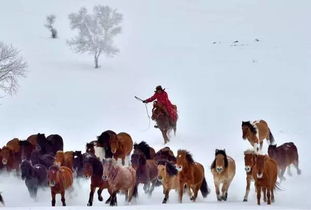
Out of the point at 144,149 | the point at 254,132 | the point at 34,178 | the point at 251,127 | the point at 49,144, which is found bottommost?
the point at 34,178

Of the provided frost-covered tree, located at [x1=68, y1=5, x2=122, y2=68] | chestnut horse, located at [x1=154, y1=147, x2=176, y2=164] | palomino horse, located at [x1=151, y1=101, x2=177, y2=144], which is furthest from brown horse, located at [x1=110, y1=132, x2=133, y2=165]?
frost-covered tree, located at [x1=68, y1=5, x2=122, y2=68]

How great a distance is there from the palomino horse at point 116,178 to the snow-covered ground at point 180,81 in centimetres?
44

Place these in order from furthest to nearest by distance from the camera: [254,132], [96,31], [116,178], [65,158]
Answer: [96,31] < [254,132] < [65,158] < [116,178]

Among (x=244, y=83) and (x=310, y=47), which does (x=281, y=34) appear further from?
(x=244, y=83)

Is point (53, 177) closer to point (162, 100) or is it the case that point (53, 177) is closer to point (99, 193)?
point (99, 193)

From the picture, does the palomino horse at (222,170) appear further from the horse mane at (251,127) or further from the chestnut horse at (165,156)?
the horse mane at (251,127)

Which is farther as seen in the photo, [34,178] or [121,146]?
[121,146]

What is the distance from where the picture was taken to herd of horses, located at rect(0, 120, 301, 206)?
1296 cm

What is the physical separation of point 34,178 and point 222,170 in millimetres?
4503

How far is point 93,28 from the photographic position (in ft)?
154

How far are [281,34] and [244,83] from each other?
66.5 ft

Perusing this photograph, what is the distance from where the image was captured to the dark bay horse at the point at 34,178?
14.4 meters

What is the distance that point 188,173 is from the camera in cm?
1359

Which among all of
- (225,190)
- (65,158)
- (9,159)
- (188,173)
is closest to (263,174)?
(225,190)
